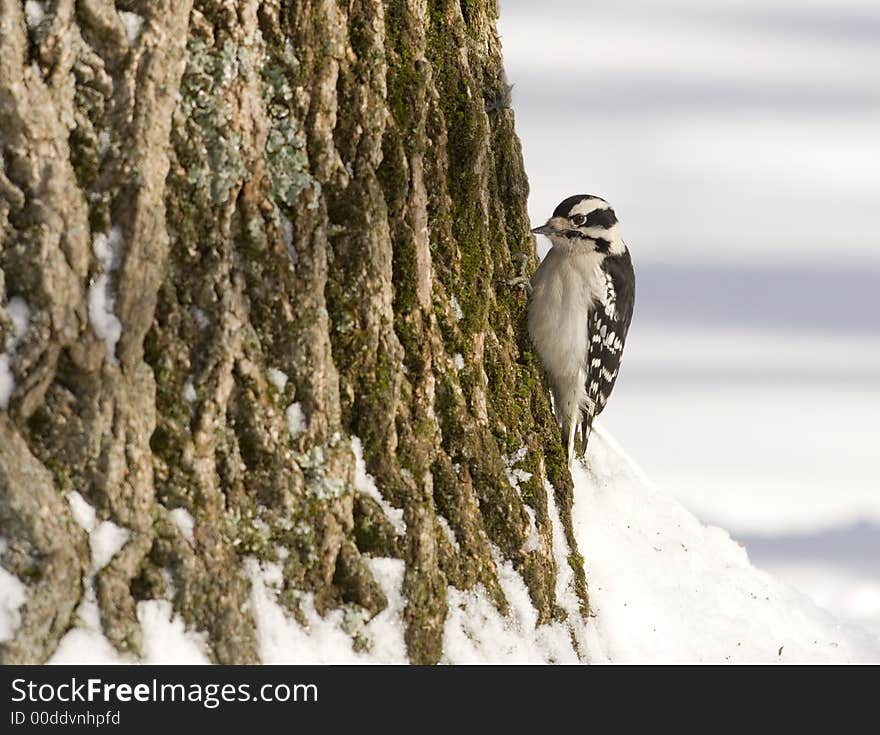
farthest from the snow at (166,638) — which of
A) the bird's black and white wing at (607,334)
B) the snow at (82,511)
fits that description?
the bird's black and white wing at (607,334)

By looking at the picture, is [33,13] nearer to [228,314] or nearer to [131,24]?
[131,24]

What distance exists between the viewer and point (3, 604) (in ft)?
10.8

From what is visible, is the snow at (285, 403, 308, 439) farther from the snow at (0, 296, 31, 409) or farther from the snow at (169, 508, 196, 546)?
the snow at (0, 296, 31, 409)

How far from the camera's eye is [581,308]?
19.5 feet

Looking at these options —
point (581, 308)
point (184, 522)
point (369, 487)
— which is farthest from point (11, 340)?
point (581, 308)

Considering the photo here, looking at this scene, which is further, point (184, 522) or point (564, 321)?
point (564, 321)

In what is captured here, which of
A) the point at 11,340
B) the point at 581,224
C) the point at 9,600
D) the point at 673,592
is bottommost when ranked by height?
the point at 673,592

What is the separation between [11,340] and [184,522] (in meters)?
0.77

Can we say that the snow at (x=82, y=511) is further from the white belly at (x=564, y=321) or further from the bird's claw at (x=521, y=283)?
the white belly at (x=564, y=321)

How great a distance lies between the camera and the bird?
5.64 m

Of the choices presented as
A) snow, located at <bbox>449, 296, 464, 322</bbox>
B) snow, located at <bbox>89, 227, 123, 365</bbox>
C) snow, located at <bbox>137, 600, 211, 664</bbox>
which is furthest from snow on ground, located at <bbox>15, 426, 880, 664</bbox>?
snow, located at <bbox>449, 296, 464, 322</bbox>

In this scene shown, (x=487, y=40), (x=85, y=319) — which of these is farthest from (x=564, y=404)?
(x=85, y=319)

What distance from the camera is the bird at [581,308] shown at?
564cm

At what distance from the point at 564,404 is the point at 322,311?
7.13 feet
